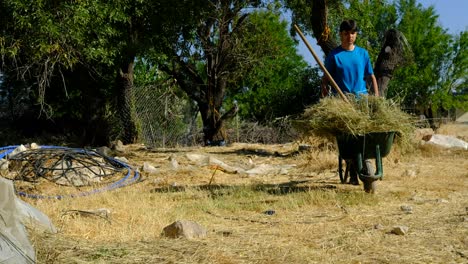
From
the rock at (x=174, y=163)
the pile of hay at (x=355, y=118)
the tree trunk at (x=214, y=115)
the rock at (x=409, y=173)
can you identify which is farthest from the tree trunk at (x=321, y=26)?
the pile of hay at (x=355, y=118)

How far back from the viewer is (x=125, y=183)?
8.60 m

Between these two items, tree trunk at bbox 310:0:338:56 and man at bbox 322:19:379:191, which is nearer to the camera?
man at bbox 322:19:379:191

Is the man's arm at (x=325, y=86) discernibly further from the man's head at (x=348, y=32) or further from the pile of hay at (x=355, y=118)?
the man's head at (x=348, y=32)

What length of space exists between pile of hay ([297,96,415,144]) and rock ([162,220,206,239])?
2.36 m

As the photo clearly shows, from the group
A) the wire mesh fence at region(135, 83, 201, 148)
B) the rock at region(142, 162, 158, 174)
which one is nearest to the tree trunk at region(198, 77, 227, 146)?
the wire mesh fence at region(135, 83, 201, 148)

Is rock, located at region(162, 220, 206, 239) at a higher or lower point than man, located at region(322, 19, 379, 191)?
lower

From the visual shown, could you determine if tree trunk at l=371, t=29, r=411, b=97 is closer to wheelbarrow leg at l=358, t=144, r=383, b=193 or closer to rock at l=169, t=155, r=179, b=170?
rock at l=169, t=155, r=179, b=170

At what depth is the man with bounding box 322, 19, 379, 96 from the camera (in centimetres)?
711

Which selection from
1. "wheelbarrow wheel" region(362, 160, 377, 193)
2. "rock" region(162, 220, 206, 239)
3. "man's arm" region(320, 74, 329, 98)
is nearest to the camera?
"rock" region(162, 220, 206, 239)

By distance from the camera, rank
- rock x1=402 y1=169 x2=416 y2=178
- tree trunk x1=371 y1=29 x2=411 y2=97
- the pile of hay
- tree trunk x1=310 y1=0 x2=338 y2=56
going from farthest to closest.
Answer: tree trunk x1=310 y1=0 x2=338 y2=56 < tree trunk x1=371 y1=29 x2=411 y2=97 < rock x1=402 y1=169 x2=416 y2=178 < the pile of hay

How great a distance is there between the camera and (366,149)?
6.74m

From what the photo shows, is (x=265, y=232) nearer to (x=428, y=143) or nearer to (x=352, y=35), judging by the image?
(x=352, y=35)

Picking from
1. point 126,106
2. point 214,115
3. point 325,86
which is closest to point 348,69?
point 325,86

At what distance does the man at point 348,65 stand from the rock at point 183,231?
300cm
